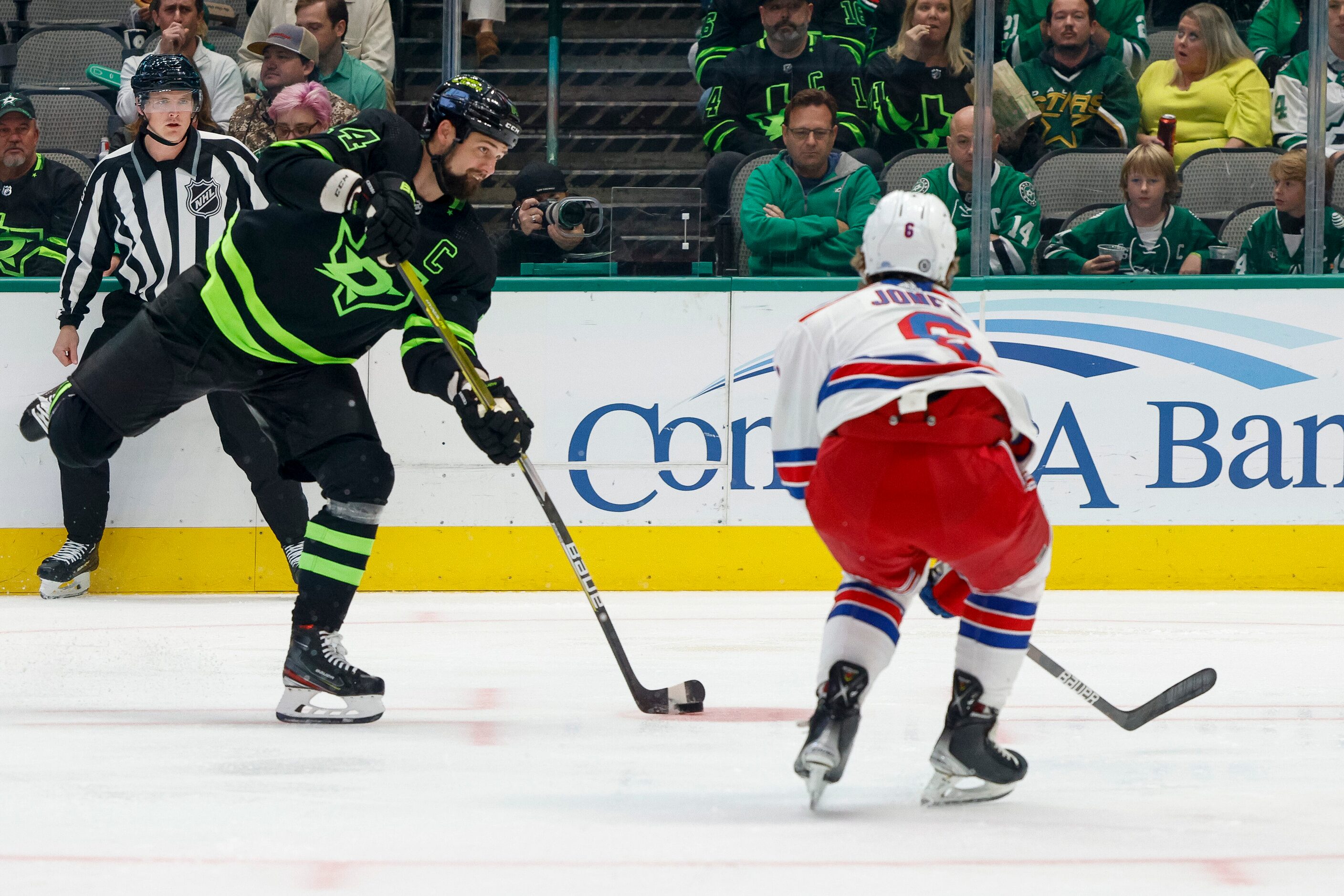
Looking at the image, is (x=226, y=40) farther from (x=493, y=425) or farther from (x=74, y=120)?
(x=493, y=425)

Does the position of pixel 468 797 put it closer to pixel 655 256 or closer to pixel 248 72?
pixel 655 256

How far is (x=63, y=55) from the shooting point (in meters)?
5.84

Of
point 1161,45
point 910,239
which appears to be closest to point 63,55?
point 1161,45

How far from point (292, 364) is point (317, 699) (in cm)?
69

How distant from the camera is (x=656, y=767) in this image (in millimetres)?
2740

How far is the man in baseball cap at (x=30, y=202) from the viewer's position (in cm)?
527

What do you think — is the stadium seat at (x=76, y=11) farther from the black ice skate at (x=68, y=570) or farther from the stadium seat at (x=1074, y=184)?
the stadium seat at (x=1074, y=184)

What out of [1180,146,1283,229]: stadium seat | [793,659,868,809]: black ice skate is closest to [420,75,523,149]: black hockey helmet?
[793,659,868,809]: black ice skate

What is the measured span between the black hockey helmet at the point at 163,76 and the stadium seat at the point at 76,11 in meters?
1.24

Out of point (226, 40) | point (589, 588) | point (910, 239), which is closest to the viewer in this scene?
point (910, 239)

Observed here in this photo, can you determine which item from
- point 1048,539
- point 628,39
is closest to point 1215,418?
point 628,39

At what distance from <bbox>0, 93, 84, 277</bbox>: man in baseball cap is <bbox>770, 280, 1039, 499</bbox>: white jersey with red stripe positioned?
3573 millimetres

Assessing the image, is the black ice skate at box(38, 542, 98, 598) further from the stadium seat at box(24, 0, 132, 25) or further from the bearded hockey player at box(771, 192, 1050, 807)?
the bearded hockey player at box(771, 192, 1050, 807)

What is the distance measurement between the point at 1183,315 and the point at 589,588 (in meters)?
2.79
